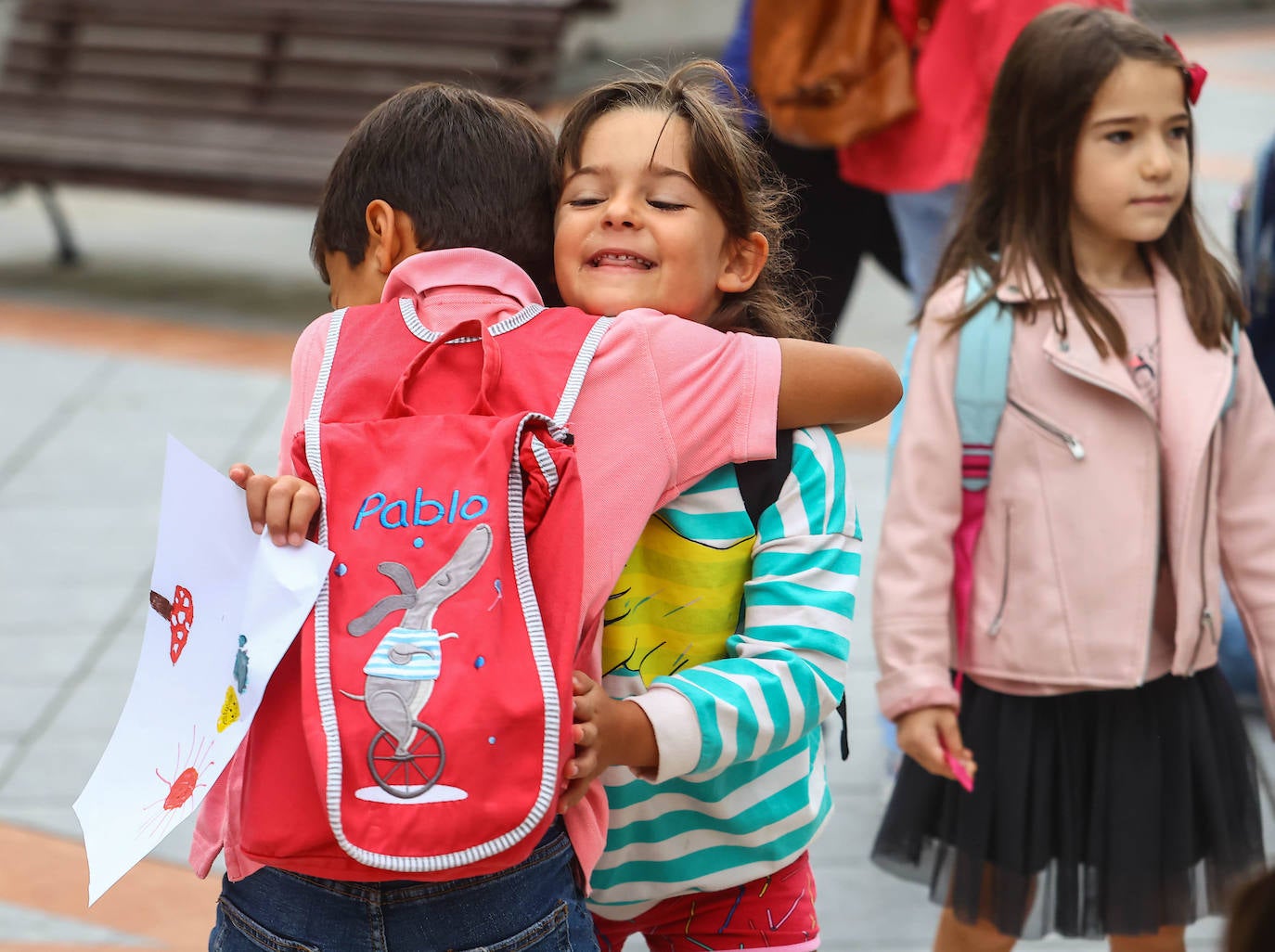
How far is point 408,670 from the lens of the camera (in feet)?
4.59

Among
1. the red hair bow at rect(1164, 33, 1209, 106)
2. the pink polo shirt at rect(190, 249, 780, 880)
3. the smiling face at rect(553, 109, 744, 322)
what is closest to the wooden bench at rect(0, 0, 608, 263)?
the red hair bow at rect(1164, 33, 1209, 106)

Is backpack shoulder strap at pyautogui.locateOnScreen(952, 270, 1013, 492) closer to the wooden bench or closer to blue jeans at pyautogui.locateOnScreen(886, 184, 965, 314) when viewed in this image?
blue jeans at pyautogui.locateOnScreen(886, 184, 965, 314)

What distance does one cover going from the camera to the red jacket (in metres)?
3.72

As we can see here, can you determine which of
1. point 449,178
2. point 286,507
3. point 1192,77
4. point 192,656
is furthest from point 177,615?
point 1192,77

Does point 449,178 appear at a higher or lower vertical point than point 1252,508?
higher

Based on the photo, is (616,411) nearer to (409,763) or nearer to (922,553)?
(409,763)

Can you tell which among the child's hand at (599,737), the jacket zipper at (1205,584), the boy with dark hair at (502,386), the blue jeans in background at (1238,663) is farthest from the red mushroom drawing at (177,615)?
the blue jeans in background at (1238,663)

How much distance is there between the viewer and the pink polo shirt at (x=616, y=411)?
160 cm

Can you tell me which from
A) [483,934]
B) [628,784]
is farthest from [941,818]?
[483,934]

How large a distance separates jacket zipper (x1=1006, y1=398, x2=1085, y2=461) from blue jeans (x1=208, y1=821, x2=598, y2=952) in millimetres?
1204

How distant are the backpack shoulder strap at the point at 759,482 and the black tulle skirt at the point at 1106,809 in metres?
1.04

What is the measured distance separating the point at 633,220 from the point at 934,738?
109 centimetres

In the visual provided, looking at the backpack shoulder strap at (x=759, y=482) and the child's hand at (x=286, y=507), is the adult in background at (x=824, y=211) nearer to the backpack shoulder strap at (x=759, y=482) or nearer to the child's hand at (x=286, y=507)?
the backpack shoulder strap at (x=759, y=482)

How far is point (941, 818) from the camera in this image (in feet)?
8.89
